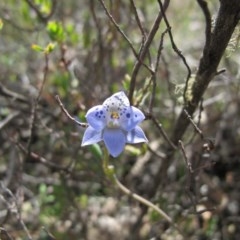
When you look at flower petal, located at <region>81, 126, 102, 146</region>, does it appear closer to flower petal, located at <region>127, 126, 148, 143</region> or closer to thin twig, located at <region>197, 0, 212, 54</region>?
flower petal, located at <region>127, 126, 148, 143</region>

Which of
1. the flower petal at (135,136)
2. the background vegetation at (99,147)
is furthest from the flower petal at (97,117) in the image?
the background vegetation at (99,147)

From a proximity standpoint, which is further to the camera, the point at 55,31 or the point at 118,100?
the point at 55,31

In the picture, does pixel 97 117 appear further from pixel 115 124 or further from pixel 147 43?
pixel 147 43

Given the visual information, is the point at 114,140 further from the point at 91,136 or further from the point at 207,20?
the point at 207,20

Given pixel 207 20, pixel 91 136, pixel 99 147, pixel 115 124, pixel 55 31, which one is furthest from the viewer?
pixel 55 31

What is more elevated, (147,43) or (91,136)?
(147,43)

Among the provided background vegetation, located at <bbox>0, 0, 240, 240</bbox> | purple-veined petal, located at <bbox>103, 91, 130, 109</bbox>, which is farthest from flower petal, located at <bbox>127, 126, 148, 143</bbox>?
background vegetation, located at <bbox>0, 0, 240, 240</bbox>

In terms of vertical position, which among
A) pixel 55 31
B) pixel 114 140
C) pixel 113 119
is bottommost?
pixel 114 140

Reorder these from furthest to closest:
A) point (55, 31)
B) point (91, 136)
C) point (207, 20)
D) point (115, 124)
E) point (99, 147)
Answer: point (55, 31) < point (99, 147) < point (115, 124) < point (91, 136) < point (207, 20)

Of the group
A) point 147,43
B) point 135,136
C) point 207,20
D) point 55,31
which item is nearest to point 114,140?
point 135,136
